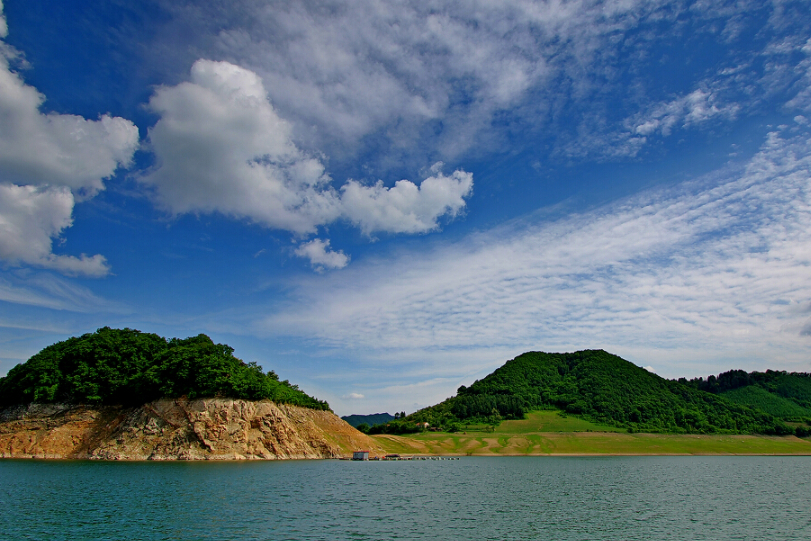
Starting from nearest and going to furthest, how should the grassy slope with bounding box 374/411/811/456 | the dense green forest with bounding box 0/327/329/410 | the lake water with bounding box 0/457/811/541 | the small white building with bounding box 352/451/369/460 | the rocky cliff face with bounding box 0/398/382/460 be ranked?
the lake water with bounding box 0/457/811/541 → the rocky cliff face with bounding box 0/398/382/460 → the dense green forest with bounding box 0/327/329/410 → the small white building with bounding box 352/451/369/460 → the grassy slope with bounding box 374/411/811/456

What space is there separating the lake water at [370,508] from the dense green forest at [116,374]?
31.8 meters

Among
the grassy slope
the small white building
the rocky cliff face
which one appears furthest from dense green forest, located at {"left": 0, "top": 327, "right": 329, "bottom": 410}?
the grassy slope

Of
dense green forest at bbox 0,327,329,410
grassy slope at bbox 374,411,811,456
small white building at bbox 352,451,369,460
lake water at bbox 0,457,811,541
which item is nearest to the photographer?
lake water at bbox 0,457,811,541

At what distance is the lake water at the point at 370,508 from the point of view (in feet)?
114

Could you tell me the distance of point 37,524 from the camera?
33406 mm

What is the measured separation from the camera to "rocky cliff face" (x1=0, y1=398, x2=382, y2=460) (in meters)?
96.2

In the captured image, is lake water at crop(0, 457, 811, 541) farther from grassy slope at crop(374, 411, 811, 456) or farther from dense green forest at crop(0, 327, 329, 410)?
grassy slope at crop(374, 411, 811, 456)

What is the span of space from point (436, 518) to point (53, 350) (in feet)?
356

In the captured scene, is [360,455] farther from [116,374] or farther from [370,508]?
[370,508]

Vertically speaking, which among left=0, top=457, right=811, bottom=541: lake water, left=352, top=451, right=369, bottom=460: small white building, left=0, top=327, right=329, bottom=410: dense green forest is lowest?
left=0, top=457, right=811, bottom=541: lake water

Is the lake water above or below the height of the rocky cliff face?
below

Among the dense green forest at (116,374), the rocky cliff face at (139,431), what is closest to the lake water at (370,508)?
the rocky cliff face at (139,431)

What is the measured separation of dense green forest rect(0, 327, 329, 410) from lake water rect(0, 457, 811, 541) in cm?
3178

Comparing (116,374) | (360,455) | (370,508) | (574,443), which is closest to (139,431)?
(116,374)
